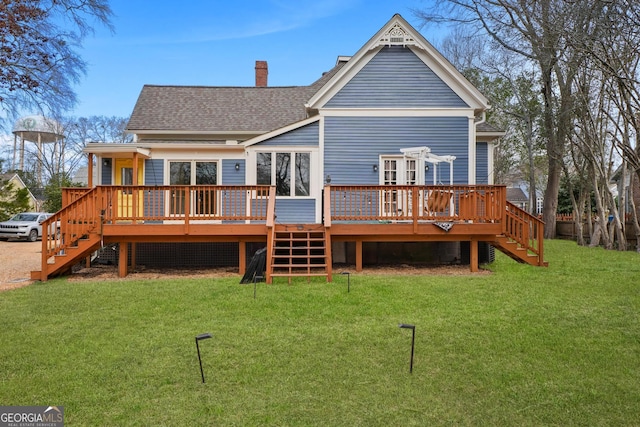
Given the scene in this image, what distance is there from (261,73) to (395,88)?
875cm

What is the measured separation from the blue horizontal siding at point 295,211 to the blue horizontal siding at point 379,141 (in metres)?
0.99

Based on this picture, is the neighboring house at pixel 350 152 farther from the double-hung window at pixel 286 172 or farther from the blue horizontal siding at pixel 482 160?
the blue horizontal siding at pixel 482 160

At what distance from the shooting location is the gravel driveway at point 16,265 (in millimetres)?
9152

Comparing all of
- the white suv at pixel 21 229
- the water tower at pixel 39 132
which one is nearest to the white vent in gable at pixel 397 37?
the white suv at pixel 21 229

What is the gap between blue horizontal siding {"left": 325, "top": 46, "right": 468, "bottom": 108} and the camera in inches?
469

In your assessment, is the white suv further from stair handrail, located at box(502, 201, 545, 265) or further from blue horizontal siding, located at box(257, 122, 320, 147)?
stair handrail, located at box(502, 201, 545, 265)

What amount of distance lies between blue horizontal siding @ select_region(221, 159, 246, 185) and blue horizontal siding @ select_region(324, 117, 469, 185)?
2409 millimetres

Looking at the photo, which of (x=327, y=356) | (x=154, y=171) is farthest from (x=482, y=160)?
(x=327, y=356)

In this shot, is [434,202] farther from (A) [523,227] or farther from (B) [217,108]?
(B) [217,108]

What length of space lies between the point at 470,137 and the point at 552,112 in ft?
29.2

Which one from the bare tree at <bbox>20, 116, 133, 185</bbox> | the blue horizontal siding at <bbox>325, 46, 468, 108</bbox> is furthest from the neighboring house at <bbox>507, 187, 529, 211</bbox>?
the bare tree at <bbox>20, 116, 133, 185</bbox>

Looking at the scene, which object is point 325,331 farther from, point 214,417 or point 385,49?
point 385,49

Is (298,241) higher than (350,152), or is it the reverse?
(350,152)

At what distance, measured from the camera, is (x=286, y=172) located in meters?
11.9
